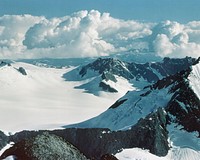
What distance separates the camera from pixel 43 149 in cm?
4122

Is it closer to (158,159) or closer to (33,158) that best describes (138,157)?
(158,159)

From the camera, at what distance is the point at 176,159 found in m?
198

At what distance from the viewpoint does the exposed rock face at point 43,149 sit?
132ft

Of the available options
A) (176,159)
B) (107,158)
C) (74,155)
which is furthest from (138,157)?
(74,155)

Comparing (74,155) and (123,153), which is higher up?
(123,153)

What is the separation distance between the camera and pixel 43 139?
4209cm

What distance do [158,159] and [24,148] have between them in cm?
14842

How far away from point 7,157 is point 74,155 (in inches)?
261

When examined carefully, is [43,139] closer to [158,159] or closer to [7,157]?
[7,157]

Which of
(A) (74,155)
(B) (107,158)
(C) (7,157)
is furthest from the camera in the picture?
(B) (107,158)

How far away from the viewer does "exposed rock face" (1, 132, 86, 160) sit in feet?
132

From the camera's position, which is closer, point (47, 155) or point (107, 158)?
point (47, 155)

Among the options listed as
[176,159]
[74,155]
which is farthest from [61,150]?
[176,159]

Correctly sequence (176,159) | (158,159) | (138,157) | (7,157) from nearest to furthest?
(7,157) < (138,157) < (158,159) < (176,159)
